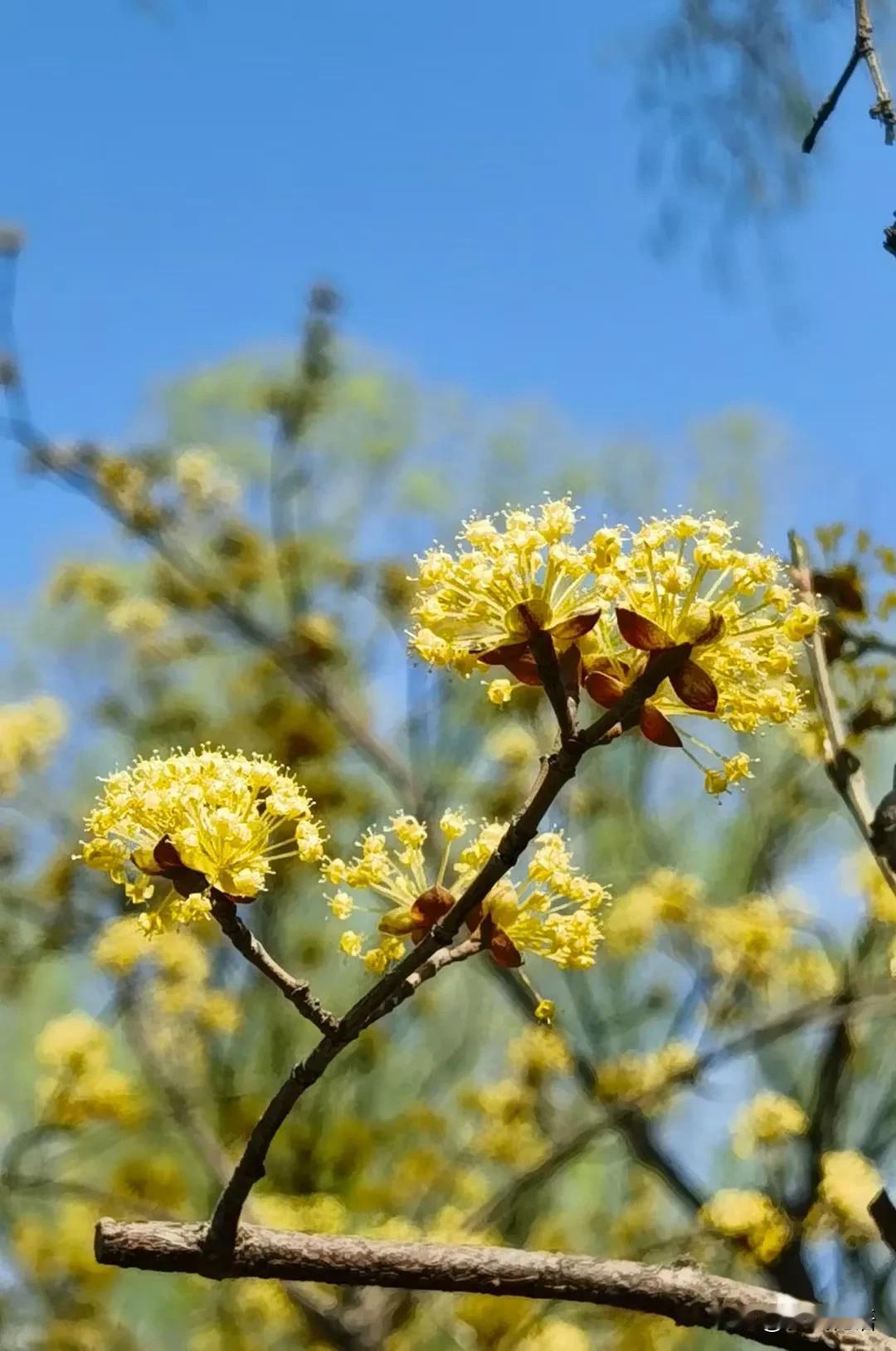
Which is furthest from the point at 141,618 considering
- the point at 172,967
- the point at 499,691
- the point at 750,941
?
the point at 499,691

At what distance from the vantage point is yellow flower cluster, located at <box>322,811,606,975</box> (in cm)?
77

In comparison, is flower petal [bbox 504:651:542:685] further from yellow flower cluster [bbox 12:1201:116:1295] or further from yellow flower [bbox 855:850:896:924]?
yellow flower cluster [bbox 12:1201:116:1295]

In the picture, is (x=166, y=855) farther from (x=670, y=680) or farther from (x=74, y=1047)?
(x=74, y=1047)

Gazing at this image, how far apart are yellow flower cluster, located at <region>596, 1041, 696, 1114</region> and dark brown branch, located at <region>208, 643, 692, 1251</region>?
147 cm

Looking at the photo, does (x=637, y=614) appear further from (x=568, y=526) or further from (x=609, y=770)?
(x=609, y=770)

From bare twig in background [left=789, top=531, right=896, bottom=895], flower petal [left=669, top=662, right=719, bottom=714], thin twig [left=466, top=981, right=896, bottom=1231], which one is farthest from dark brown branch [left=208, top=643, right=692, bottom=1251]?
thin twig [left=466, top=981, right=896, bottom=1231]

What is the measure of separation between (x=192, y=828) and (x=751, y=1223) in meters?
1.37

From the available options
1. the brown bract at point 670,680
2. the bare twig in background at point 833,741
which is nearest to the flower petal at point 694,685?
the brown bract at point 670,680

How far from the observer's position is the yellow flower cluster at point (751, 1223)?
1771 millimetres

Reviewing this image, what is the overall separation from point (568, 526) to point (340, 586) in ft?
5.72

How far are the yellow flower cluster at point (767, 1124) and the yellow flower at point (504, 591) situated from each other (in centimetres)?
153

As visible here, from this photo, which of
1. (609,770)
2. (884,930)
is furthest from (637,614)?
(609,770)

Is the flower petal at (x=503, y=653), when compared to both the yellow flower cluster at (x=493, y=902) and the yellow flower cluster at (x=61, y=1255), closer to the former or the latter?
the yellow flower cluster at (x=493, y=902)

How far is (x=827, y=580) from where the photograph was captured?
120 cm
